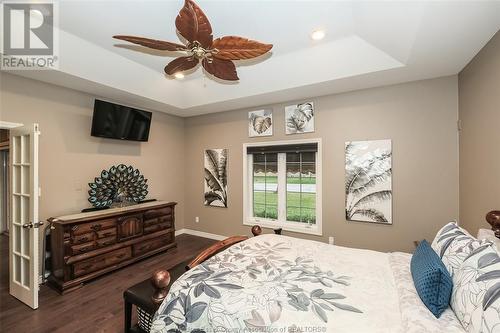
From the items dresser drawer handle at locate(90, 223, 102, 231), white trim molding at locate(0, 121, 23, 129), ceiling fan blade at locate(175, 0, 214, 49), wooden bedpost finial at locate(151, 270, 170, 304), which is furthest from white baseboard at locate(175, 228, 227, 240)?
ceiling fan blade at locate(175, 0, 214, 49)

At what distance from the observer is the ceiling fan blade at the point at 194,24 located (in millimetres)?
1458

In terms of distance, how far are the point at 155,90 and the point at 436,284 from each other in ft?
13.7

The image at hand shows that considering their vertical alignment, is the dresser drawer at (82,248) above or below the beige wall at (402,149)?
below

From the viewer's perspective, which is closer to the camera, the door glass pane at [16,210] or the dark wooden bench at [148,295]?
the dark wooden bench at [148,295]

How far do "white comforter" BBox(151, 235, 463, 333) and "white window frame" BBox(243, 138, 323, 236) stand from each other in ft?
5.86

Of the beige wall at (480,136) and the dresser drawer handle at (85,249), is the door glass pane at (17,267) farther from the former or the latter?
the beige wall at (480,136)

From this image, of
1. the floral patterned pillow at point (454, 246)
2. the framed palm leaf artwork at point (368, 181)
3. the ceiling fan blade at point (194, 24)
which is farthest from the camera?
the framed palm leaf artwork at point (368, 181)

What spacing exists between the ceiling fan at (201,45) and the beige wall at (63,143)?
2203 mm

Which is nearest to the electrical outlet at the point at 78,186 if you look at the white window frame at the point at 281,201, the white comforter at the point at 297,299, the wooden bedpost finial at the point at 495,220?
the white window frame at the point at 281,201

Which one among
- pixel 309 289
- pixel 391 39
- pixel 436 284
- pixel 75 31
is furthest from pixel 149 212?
pixel 391 39

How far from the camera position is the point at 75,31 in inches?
103

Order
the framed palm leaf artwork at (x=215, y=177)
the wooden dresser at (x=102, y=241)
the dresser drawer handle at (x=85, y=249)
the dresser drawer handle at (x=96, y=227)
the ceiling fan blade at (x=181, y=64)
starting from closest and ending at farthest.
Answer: the ceiling fan blade at (x=181, y=64) < the wooden dresser at (x=102, y=241) < the dresser drawer handle at (x=85, y=249) < the dresser drawer handle at (x=96, y=227) < the framed palm leaf artwork at (x=215, y=177)

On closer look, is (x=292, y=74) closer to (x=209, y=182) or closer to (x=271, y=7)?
(x=271, y=7)

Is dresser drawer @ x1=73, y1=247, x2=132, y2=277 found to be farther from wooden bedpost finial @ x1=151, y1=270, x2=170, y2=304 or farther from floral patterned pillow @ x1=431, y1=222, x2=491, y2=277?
floral patterned pillow @ x1=431, y1=222, x2=491, y2=277
